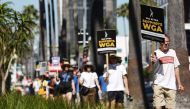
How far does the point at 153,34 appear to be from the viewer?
15266mm

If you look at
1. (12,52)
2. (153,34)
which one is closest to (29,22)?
(12,52)

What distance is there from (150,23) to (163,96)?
2.06 metres

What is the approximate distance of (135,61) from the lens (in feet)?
71.4

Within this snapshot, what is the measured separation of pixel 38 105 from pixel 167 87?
3498 mm

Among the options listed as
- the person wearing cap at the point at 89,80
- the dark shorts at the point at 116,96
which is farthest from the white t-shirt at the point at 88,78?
the dark shorts at the point at 116,96

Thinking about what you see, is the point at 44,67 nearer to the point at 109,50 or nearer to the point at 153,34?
the point at 109,50

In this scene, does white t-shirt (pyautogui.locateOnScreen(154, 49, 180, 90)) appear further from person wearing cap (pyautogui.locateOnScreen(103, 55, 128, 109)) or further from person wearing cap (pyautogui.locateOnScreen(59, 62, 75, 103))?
person wearing cap (pyautogui.locateOnScreen(59, 62, 75, 103))

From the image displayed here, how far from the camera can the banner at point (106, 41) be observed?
23.3 metres

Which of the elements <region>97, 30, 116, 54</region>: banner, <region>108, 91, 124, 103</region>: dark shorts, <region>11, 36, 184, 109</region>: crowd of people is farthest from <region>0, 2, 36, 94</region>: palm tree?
<region>108, 91, 124, 103</region>: dark shorts

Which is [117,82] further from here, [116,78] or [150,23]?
[150,23]

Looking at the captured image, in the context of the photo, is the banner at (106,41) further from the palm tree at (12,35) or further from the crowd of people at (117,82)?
the palm tree at (12,35)

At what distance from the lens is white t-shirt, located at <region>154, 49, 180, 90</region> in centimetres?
1366

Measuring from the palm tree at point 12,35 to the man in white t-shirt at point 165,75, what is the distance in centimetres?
1546

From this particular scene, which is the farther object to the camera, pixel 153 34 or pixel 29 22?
pixel 29 22
